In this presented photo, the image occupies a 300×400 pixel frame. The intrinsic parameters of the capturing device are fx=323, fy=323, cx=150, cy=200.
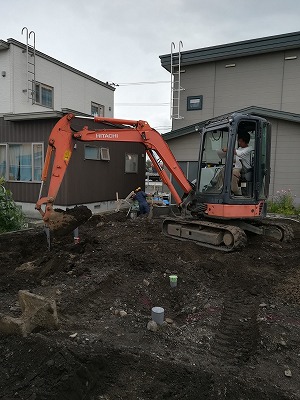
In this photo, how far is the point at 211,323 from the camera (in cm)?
374

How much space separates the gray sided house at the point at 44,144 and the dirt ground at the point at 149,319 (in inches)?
216

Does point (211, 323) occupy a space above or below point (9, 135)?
below

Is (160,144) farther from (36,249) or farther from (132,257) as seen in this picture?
(36,249)

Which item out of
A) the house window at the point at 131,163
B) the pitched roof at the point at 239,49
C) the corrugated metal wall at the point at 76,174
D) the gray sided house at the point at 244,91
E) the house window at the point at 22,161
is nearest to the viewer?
the corrugated metal wall at the point at 76,174

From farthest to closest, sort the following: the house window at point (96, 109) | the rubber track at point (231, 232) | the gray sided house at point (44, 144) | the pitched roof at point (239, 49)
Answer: the house window at point (96, 109) → the pitched roof at point (239, 49) → the gray sided house at point (44, 144) → the rubber track at point (231, 232)

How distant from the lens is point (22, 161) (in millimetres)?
12141

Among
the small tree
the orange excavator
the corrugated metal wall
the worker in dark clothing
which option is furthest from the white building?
the orange excavator

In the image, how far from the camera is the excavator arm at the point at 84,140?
6.27m

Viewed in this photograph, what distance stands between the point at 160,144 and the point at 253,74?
33.0 ft

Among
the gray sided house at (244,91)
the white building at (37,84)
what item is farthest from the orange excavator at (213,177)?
the gray sided house at (244,91)

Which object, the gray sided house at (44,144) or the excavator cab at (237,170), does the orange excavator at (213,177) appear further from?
the gray sided house at (44,144)

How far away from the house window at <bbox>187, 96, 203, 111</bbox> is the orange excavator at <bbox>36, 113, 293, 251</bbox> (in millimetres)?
9404

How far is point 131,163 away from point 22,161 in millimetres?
4883

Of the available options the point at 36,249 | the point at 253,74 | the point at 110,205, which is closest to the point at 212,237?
the point at 36,249
